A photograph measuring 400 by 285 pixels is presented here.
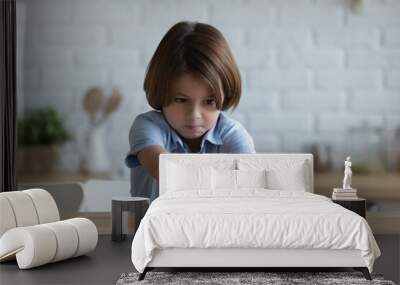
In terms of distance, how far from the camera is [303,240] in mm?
5250

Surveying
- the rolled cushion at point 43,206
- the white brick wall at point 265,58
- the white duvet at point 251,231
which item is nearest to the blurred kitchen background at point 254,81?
the white brick wall at point 265,58

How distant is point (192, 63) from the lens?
754 cm

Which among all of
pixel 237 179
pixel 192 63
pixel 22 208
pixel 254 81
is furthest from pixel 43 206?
pixel 254 81

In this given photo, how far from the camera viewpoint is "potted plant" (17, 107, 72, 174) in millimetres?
7805

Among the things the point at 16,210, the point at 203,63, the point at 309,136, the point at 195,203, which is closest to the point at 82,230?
the point at 16,210

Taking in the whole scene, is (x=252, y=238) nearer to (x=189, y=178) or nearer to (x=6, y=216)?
(x=189, y=178)

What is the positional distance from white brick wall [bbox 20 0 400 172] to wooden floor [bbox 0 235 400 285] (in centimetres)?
147

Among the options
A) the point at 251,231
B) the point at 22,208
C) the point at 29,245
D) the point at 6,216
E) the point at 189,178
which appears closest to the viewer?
the point at 251,231

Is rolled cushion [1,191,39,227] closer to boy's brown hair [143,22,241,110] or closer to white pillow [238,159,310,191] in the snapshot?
boy's brown hair [143,22,241,110]

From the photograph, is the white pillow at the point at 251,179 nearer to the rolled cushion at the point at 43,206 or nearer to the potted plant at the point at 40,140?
the rolled cushion at the point at 43,206

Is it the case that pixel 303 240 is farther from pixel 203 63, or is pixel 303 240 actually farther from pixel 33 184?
pixel 33 184

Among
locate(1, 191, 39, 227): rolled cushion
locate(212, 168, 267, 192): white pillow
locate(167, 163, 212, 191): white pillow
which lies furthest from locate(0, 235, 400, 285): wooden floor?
locate(212, 168, 267, 192): white pillow

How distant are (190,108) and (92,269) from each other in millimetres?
2267

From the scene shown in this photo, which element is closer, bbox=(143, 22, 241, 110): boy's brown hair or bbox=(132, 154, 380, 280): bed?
bbox=(132, 154, 380, 280): bed
